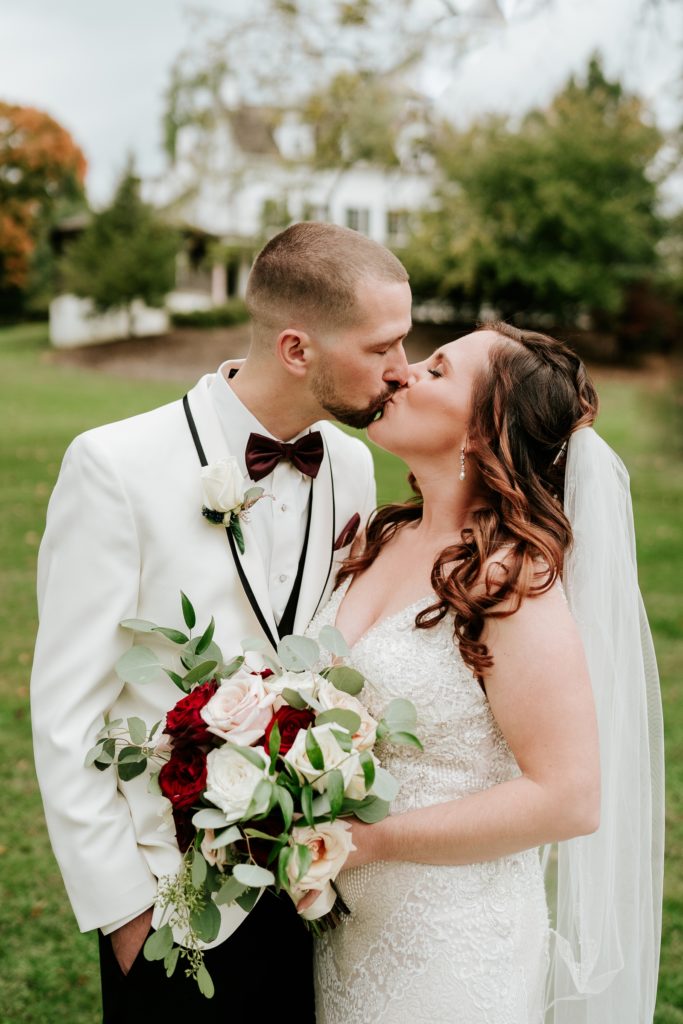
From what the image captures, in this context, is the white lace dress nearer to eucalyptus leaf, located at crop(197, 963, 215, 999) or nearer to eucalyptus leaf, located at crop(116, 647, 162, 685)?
eucalyptus leaf, located at crop(197, 963, 215, 999)

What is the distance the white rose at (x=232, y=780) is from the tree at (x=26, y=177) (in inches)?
1438

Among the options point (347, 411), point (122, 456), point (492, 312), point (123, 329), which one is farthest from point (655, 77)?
point (123, 329)

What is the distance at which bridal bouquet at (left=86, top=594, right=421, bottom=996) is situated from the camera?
81.1 inches

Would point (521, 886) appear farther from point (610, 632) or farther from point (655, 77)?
point (655, 77)

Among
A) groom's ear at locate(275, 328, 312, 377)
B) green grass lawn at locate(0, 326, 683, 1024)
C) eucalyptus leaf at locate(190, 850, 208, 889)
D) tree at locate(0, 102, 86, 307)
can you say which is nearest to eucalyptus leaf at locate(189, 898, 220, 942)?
eucalyptus leaf at locate(190, 850, 208, 889)

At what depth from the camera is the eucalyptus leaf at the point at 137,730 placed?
233cm

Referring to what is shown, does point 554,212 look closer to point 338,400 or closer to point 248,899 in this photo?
point 338,400

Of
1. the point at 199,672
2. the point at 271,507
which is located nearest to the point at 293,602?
the point at 271,507

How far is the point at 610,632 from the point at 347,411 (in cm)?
96

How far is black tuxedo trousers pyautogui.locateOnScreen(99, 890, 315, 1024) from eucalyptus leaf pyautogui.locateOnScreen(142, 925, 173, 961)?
9.9 inches

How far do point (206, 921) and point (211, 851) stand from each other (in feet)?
0.70

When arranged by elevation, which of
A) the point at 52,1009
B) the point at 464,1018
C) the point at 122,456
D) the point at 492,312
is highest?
the point at 122,456

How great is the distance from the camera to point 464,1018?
251 cm

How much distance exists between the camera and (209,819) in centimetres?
207
